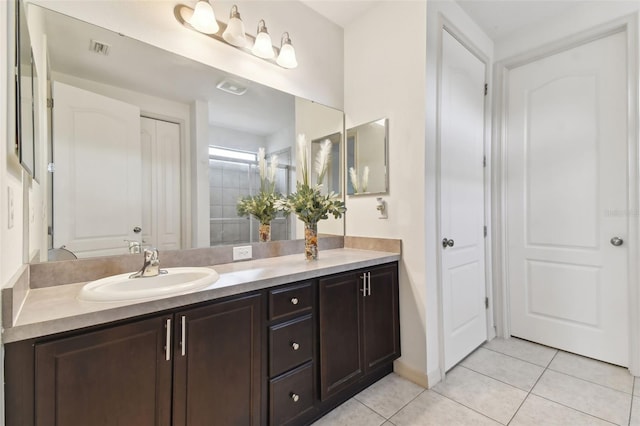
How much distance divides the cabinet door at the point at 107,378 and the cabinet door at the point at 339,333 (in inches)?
31.5

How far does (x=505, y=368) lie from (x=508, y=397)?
15.4 inches

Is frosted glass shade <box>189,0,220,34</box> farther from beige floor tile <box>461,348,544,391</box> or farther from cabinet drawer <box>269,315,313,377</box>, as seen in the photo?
beige floor tile <box>461,348,544,391</box>

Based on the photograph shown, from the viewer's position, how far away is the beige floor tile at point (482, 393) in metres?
1.67

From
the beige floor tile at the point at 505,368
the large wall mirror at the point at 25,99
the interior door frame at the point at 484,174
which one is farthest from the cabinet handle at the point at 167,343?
the beige floor tile at the point at 505,368

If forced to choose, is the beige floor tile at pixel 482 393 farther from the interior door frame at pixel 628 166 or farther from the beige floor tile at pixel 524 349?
the interior door frame at pixel 628 166

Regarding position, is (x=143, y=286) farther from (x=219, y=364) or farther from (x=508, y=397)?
(x=508, y=397)

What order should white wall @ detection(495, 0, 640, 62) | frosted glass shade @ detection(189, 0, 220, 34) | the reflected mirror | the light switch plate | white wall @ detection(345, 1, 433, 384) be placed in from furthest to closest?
1. the reflected mirror
2. white wall @ detection(495, 0, 640, 62)
3. white wall @ detection(345, 1, 433, 384)
4. the light switch plate
5. frosted glass shade @ detection(189, 0, 220, 34)

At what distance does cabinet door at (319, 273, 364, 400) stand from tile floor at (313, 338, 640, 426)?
0.20 m

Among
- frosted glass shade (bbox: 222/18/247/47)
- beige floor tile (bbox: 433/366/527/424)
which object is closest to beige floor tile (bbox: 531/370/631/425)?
beige floor tile (bbox: 433/366/527/424)

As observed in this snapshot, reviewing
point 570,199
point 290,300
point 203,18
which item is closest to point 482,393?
point 290,300

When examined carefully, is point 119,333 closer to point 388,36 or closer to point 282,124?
point 282,124

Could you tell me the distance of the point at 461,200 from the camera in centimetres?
226

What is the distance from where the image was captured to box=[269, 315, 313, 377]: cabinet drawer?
139cm

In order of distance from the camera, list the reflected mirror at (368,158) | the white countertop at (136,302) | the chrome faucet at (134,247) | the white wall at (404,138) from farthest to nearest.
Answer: the reflected mirror at (368,158)
the white wall at (404,138)
the chrome faucet at (134,247)
the white countertop at (136,302)
